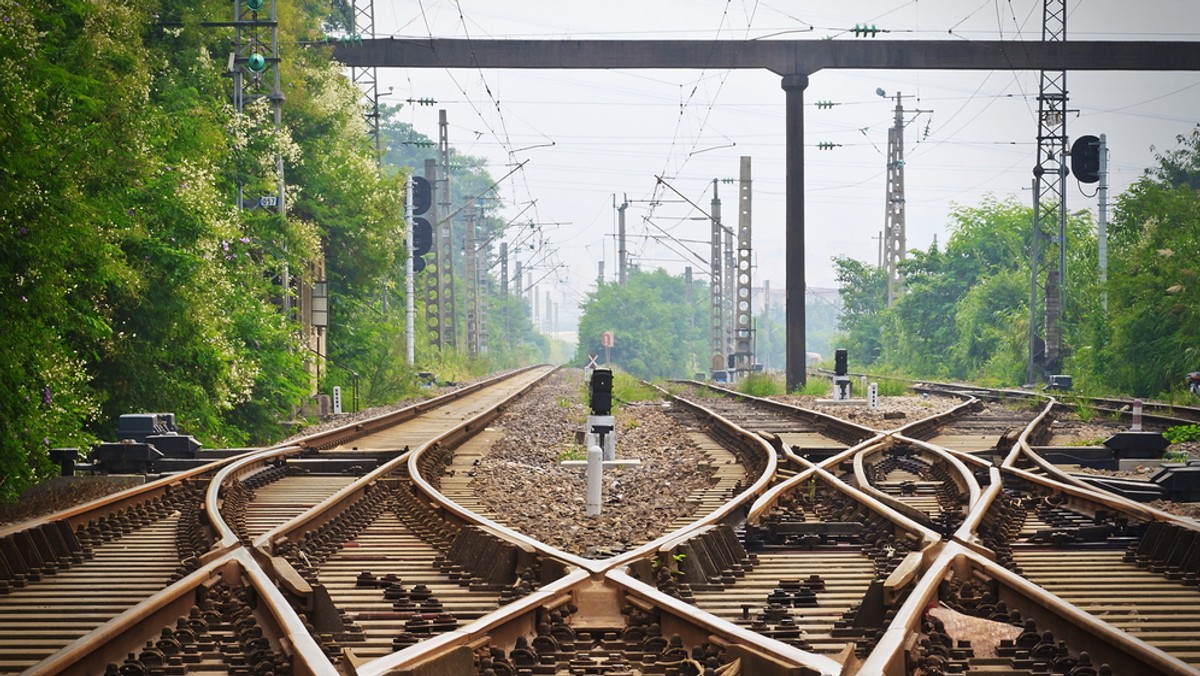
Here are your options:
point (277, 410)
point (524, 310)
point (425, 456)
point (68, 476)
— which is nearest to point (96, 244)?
point (68, 476)

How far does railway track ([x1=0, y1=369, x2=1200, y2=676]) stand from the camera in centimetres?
522

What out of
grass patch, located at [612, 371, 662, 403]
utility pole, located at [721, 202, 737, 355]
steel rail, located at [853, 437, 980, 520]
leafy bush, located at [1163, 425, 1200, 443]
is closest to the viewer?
steel rail, located at [853, 437, 980, 520]

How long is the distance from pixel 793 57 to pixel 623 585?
2724cm

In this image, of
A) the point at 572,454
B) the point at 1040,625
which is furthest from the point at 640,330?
the point at 1040,625

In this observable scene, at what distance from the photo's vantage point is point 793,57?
105ft

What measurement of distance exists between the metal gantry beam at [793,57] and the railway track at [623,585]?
796 inches

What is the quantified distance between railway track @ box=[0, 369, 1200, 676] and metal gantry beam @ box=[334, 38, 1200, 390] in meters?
20.2

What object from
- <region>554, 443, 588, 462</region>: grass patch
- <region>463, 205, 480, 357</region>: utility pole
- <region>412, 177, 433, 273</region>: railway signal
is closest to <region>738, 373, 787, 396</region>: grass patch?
<region>412, 177, 433, 273</region>: railway signal

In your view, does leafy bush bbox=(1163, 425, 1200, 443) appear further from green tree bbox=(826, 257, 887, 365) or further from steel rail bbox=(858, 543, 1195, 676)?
green tree bbox=(826, 257, 887, 365)

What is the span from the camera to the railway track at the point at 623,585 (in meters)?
5.22

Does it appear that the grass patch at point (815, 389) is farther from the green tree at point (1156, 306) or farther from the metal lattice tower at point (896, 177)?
the metal lattice tower at point (896, 177)

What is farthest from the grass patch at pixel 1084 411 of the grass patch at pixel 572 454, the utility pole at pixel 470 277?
the utility pole at pixel 470 277

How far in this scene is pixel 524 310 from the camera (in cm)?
12512

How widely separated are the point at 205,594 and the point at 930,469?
8505mm
